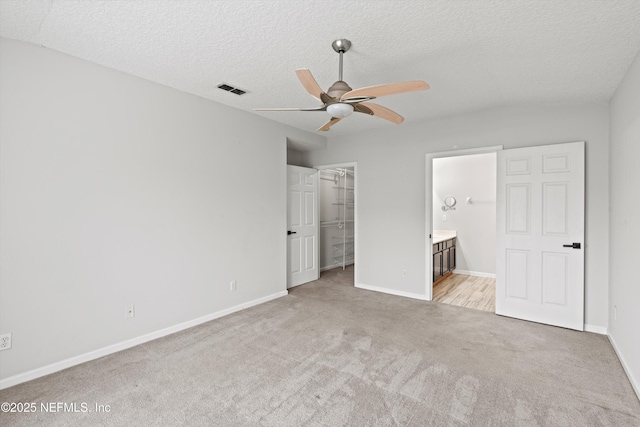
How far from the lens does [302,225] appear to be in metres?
5.19

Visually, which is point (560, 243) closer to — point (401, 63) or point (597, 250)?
point (597, 250)

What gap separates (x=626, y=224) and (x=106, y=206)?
4.50 metres

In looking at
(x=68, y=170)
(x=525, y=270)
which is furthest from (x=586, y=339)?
(x=68, y=170)

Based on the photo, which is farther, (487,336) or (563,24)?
(487,336)

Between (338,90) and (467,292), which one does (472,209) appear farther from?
(338,90)

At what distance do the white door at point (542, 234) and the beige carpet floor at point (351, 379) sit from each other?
11.2 inches

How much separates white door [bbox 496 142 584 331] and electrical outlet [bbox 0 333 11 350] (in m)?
4.80

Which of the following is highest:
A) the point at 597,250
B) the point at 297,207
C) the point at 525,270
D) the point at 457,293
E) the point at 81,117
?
the point at 81,117

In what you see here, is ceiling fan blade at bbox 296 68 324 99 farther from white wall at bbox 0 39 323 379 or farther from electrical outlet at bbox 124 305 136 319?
electrical outlet at bbox 124 305 136 319

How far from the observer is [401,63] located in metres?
2.57

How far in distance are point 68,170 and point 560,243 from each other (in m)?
4.93

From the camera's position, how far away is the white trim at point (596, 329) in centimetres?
318

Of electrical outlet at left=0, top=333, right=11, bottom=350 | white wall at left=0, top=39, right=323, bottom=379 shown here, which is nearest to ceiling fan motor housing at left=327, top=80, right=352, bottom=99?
white wall at left=0, top=39, right=323, bottom=379

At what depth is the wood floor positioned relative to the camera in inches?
166
